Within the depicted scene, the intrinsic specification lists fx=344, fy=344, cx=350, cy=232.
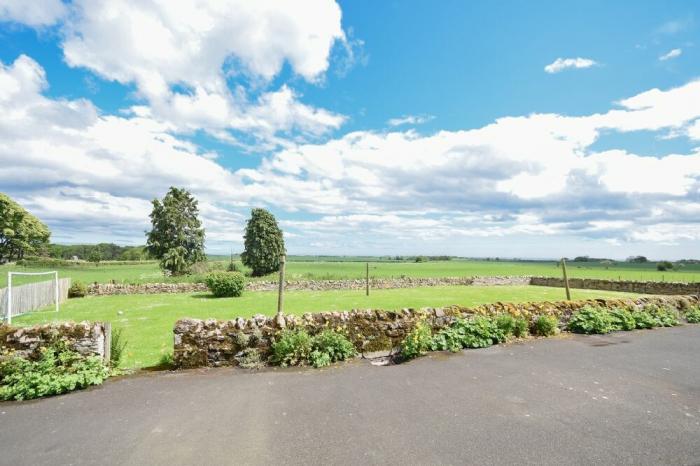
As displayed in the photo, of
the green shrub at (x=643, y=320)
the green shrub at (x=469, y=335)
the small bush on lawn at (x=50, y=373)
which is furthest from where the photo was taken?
the green shrub at (x=643, y=320)

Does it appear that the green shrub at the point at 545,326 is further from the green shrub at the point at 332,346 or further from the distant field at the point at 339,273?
the distant field at the point at 339,273

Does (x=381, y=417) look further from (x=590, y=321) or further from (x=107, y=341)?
(x=590, y=321)

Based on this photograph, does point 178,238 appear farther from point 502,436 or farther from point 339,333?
point 502,436

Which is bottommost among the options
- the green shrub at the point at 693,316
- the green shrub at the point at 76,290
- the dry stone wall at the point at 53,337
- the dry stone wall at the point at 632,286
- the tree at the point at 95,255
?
the dry stone wall at the point at 632,286

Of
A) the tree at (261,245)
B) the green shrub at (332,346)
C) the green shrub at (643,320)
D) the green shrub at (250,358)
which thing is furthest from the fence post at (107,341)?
the tree at (261,245)

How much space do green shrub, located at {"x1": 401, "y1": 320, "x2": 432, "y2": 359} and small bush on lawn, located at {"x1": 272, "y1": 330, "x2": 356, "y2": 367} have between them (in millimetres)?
1355

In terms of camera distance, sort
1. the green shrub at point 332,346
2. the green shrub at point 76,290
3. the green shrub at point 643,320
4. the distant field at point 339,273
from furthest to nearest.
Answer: the distant field at point 339,273 < the green shrub at point 76,290 < the green shrub at point 643,320 < the green shrub at point 332,346

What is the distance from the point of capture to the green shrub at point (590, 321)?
38.0ft

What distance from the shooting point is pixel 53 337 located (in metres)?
7.47

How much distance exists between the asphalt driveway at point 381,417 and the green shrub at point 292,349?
484 millimetres

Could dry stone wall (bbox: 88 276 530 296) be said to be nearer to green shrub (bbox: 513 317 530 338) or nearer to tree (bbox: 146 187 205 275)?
tree (bbox: 146 187 205 275)

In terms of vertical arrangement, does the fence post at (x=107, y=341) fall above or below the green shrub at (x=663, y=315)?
above

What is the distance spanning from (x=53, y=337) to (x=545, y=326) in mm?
13276

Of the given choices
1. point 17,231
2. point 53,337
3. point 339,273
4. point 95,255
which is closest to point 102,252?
point 95,255
